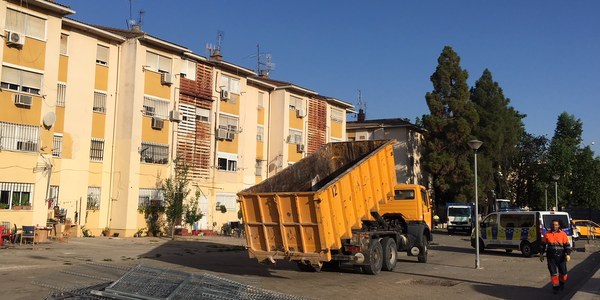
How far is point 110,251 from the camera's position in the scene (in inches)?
812

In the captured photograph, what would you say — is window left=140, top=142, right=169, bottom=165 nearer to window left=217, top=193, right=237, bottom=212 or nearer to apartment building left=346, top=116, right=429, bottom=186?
window left=217, top=193, right=237, bottom=212

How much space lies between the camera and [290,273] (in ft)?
48.9

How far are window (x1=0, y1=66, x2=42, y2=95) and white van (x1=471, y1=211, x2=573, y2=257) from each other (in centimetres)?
2097

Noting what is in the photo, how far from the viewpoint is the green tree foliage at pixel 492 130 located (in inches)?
2080

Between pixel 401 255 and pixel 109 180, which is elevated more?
pixel 109 180

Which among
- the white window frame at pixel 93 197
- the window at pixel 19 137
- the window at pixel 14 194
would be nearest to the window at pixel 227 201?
the white window frame at pixel 93 197

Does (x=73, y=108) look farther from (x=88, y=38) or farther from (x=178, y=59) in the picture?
(x=178, y=59)

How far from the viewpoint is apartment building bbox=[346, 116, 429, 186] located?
5550 centimetres

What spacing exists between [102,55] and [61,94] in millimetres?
3646

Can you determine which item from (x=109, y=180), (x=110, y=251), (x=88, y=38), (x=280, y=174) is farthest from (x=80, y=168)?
(x=280, y=174)

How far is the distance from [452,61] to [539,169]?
75.9 ft

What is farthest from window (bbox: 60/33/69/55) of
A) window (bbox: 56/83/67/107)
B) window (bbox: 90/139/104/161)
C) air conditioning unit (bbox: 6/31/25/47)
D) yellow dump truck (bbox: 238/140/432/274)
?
yellow dump truck (bbox: 238/140/432/274)

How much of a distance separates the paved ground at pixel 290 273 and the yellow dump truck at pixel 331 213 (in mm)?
671

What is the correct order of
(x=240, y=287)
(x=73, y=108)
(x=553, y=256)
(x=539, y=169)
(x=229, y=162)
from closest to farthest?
(x=240, y=287)
(x=553, y=256)
(x=73, y=108)
(x=229, y=162)
(x=539, y=169)
